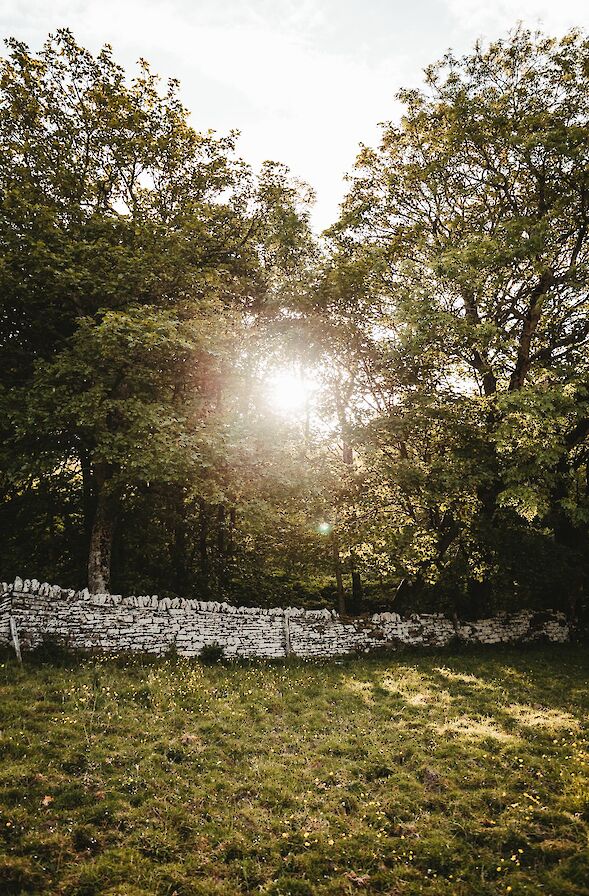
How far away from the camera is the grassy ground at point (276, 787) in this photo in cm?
700

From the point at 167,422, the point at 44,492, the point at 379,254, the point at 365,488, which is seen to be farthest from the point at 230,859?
the point at 379,254

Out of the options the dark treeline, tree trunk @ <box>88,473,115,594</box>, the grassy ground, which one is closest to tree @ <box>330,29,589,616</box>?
the dark treeline

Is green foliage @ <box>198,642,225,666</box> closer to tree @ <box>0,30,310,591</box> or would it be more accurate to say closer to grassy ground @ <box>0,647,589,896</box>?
grassy ground @ <box>0,647,589,896</box>

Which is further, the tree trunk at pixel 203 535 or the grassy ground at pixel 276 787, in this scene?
the tree trunk at pixel 203 535

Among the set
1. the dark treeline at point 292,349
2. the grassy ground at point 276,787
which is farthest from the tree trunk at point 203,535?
the grassy ground at point 276,787

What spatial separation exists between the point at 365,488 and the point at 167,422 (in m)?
9.08

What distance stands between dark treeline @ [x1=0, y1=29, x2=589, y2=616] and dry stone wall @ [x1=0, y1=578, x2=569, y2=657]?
1.29 meters

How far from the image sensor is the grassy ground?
23.0ft

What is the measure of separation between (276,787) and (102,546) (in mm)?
10887

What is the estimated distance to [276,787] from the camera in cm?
903

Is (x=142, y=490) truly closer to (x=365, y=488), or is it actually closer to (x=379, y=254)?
(x=365, y=488)

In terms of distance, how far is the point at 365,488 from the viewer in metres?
20.9

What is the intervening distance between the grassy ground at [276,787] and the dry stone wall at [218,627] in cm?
113

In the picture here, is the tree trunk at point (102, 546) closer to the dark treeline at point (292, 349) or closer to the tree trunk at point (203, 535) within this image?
the dark treeline at point (292, 349)
